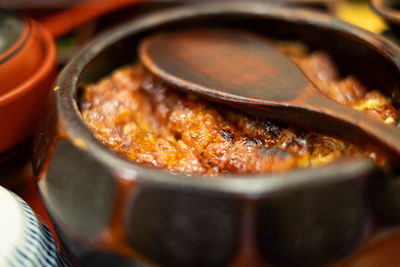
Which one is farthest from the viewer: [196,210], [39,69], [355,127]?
[39,69]

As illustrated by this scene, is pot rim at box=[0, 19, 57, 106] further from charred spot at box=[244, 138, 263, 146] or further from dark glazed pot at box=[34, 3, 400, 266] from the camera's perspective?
charred spot at box=[244, 138, 263, 146]

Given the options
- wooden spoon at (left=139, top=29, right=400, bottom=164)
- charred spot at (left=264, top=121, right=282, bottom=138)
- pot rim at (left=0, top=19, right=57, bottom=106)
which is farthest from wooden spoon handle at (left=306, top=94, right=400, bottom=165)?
pot rim at (left=0, top=19, right=57, bottom=106)

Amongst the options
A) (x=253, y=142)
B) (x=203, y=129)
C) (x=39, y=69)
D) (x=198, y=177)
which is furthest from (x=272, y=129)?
(x=39, y=69)

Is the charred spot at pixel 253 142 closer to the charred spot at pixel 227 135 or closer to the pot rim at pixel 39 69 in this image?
the charred spot at pixel 227 135

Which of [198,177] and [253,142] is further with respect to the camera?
[253,142]

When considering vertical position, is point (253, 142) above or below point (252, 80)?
below

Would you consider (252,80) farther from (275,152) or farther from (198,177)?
(198,177)

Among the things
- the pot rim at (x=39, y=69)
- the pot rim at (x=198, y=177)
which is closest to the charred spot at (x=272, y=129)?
the pot rim at (x=198, y=177)
